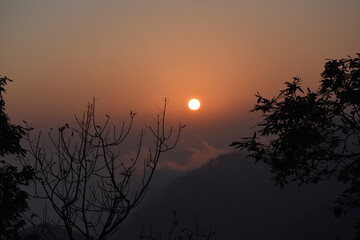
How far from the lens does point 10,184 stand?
49.2 feet

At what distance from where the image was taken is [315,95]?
13.1m

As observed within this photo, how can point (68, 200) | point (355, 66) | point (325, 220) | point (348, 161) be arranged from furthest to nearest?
point (325, 220)
point (348, 161)
point (355, 66)
point (68, 200)

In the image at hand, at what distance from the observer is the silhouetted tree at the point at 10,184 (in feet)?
46.0

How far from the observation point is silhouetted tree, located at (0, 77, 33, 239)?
46.0ft

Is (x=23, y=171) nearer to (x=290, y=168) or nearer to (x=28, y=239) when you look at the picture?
(x=28, y=239)

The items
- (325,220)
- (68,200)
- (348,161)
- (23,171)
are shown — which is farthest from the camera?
(325,220)

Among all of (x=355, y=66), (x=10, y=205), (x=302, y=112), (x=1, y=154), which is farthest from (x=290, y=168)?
(x=1, y=154)

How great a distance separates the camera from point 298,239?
172125 millimetres

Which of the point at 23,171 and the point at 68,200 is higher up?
the point at 23,171

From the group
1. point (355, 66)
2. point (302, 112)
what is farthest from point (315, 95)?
point (355, 66)

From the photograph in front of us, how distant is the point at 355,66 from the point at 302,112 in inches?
89.7

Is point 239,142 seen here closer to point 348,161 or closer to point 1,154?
point 348,161

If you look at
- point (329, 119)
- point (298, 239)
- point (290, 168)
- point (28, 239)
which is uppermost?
point (298, 239)

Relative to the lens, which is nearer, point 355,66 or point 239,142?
point 355,66
